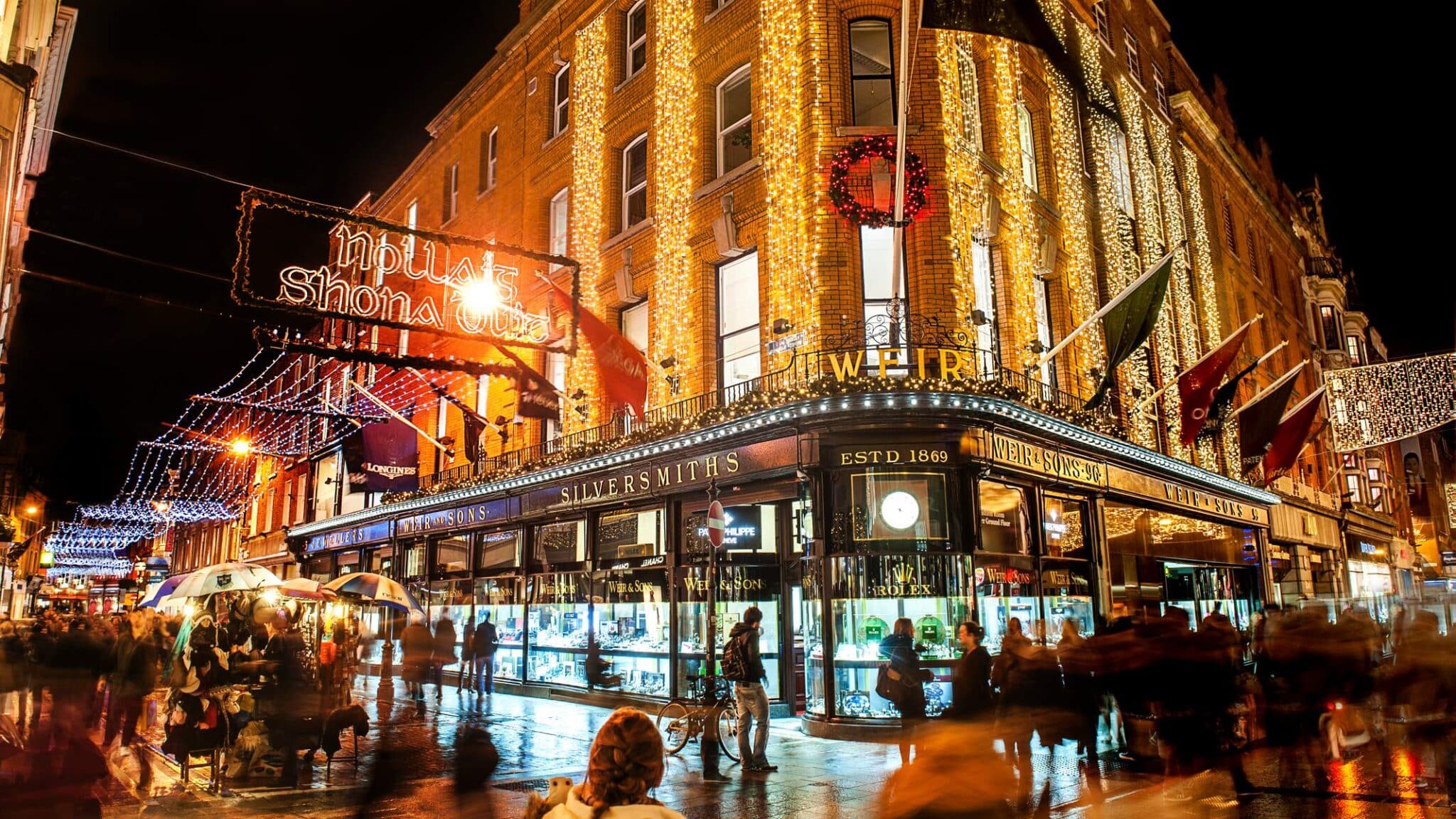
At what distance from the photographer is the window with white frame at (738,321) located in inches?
671

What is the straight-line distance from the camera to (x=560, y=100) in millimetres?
23797

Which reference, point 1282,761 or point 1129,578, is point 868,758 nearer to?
point 1282,761

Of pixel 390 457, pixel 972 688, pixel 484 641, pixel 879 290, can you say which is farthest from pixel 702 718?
pixel 390 457

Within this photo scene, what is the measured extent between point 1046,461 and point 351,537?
22.8 meters

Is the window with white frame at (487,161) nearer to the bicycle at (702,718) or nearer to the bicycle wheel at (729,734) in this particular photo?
the bicycle at (702,718)

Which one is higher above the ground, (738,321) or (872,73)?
(872,73)

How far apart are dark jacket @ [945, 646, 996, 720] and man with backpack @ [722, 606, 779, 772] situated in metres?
3.40

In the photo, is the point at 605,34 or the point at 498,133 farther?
the point at 498,133

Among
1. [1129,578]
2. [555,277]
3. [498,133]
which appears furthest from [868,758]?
[498,133]

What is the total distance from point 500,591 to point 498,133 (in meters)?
13.2

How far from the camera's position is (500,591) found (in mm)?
22109

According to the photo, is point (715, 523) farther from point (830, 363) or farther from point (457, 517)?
point (457, 517)

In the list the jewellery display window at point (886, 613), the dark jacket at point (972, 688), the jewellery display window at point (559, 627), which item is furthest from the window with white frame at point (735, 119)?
the dark jacket at point (972, 688)

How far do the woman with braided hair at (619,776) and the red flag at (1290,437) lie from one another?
22.8 metres
